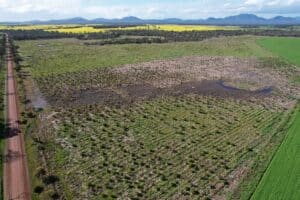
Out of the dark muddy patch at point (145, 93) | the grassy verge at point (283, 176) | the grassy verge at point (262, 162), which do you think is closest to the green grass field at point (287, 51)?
the dark muddy patch at point (145, 93)

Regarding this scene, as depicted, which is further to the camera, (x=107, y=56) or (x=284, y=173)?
(x=107, y=56)

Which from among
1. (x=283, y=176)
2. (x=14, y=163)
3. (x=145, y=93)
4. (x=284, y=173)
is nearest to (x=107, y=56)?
(x=145, y=93)

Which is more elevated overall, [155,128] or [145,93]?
[145,93]

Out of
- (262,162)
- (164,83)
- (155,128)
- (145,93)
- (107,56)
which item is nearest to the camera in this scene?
(262,162)

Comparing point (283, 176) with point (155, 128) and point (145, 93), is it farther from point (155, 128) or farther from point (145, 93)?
point (145, 93)

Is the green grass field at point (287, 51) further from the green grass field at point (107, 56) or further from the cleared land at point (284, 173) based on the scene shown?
the cleared land at point (284, 173)

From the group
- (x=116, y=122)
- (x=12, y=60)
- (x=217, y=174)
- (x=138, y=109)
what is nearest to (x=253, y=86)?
(x=138, y=109)
